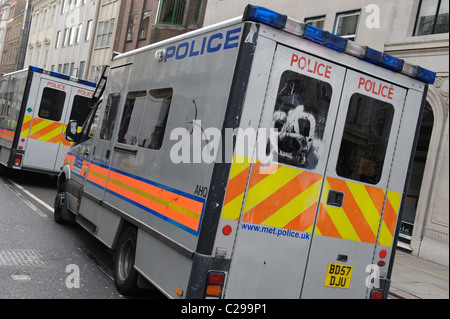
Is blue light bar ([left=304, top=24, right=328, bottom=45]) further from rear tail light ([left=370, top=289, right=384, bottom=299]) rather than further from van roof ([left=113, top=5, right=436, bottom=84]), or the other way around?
rear tail light ([left=370, top=289, right=384, bottom=299])

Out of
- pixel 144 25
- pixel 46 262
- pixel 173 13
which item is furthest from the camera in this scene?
pixel 144 25

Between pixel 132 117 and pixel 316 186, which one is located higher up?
pixel 132 117

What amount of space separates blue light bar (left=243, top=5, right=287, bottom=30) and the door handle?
1.50m

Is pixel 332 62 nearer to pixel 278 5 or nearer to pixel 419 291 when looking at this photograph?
pixel 419 291

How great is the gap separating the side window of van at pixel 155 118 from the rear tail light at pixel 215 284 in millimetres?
1582

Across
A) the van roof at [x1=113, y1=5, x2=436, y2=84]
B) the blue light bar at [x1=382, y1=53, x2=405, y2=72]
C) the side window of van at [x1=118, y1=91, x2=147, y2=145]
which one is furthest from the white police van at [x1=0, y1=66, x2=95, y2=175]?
the blue light bar at [x1=382, y1=53, x2=405, y2=72]

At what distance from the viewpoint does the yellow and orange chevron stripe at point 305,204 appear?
151 inches

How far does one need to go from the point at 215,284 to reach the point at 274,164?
3.54 feet

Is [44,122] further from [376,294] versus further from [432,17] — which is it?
[376,294]

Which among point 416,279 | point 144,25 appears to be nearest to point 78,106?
point 416,279

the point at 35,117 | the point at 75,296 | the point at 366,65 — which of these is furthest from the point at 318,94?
the point at 35,117

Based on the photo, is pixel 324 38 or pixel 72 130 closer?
pixel 324 38

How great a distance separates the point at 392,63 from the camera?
439 centimetres

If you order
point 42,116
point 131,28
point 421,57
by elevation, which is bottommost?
point 42,116
